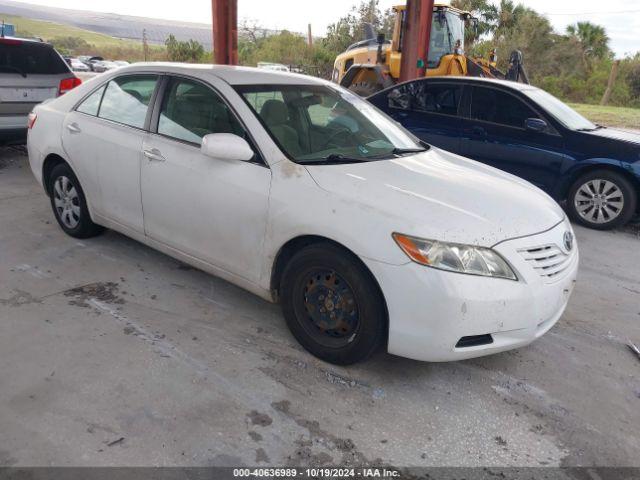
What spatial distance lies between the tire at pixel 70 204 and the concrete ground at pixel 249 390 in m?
0.57

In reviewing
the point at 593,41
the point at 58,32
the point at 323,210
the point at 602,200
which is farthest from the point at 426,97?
the point at 58,32

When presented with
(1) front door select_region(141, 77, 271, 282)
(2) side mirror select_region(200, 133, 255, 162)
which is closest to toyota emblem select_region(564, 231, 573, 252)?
(1) front door select_region(141, 77, 271, 282)

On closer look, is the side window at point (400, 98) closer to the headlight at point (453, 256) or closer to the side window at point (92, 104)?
the side window at point (92, 104)

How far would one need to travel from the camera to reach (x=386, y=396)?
9.07ft

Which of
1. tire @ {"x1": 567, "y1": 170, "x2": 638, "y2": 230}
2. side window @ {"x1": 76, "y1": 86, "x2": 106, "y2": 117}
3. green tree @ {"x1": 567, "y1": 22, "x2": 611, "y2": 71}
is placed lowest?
tire @ {"x1": 567, "y1": 170, "x2": 638, "y2": 230}

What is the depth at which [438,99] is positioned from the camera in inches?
275

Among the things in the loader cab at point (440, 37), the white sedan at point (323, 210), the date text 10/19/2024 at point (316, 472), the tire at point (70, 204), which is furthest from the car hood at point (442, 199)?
the loader cab at point (440, 37)

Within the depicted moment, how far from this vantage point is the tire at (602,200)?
5.91m

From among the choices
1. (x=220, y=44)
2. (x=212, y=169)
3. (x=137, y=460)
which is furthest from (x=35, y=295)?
(x=220, y=44)

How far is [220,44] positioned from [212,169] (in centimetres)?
734

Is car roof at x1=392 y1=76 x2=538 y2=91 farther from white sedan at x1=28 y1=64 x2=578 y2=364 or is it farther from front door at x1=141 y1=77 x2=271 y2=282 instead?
front door at x1=141 y1=77 x2=271 y2=282

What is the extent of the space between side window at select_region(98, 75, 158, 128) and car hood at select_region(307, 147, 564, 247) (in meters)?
1.57

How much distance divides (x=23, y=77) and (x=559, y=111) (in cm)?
682

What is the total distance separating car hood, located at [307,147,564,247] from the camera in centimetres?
259
